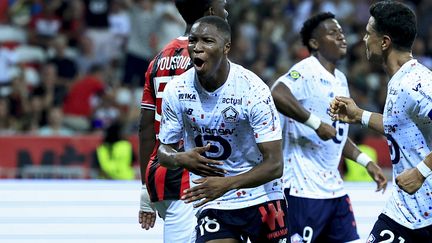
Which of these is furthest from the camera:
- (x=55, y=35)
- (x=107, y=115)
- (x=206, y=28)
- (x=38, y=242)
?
(x=55, y=35)

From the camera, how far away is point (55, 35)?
16125 millimetres

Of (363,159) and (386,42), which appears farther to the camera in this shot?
(363,159)

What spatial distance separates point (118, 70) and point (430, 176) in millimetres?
10939

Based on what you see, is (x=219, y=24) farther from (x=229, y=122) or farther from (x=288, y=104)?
(x=288, y=104)

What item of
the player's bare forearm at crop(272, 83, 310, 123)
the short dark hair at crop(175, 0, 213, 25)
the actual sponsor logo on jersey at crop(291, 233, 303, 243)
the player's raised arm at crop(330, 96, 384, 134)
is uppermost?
the short dark hair at crop(175, 0, 213, 25)

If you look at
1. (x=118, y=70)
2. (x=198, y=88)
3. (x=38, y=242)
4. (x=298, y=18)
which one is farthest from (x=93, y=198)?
(x=298, y=18)

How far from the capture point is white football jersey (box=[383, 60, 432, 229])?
567 centimetres

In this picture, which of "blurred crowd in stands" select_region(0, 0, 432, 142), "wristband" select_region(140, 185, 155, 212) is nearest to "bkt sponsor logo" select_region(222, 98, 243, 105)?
"wristband" select_region(140, 185, 155, 212)

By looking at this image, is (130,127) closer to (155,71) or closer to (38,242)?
(38,242)

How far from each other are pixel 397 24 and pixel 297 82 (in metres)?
1.94

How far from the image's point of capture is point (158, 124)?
6512 millimetres

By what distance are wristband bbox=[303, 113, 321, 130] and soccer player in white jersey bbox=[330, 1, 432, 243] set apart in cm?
131

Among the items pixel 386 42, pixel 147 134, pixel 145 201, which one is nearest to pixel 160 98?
pixel 147 134

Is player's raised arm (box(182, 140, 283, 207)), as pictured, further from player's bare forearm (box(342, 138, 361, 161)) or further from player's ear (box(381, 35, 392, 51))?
player's bare forearm (box(342, 138, 361, 161))
